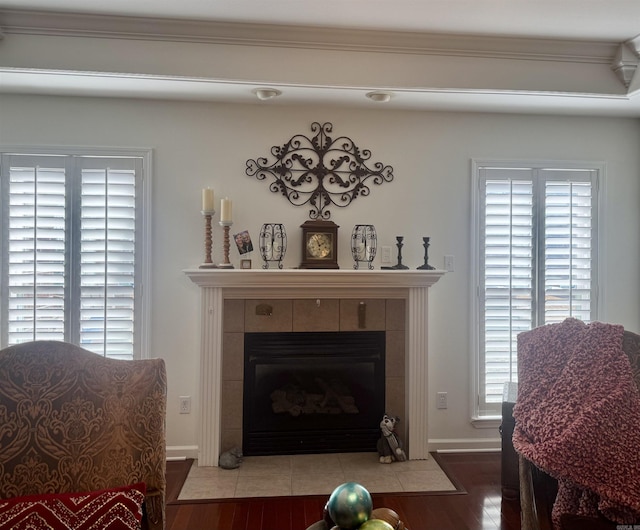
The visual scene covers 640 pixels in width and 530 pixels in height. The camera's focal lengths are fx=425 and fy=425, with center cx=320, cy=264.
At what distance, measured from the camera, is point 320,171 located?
303 cm

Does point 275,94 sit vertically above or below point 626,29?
below

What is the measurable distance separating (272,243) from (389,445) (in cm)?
161

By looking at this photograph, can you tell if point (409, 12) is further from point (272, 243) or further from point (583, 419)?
point (583, 419)

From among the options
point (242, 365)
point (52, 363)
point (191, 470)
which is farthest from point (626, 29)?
point (191, 470)

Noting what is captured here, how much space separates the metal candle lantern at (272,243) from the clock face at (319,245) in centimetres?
19

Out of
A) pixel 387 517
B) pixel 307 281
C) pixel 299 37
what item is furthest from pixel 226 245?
pixel 387 517

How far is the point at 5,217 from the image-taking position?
283cm

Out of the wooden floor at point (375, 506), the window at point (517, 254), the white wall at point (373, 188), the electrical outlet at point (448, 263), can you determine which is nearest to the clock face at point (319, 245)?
the white wall at point (373, 188)

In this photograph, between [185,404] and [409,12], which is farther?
[185,404]

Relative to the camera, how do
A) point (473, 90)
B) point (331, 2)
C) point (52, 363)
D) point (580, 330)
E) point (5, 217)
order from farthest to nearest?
point (5, 217) → point (473, 90) → point (331, 2) → point (580, 330) → point (52, 363)

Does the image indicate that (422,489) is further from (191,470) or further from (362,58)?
(362,58)

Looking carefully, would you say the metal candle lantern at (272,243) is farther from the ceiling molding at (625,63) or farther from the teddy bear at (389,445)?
the ceiling molding at (625,63)

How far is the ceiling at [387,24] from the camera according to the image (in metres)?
2.24

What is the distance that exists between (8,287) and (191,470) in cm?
173
